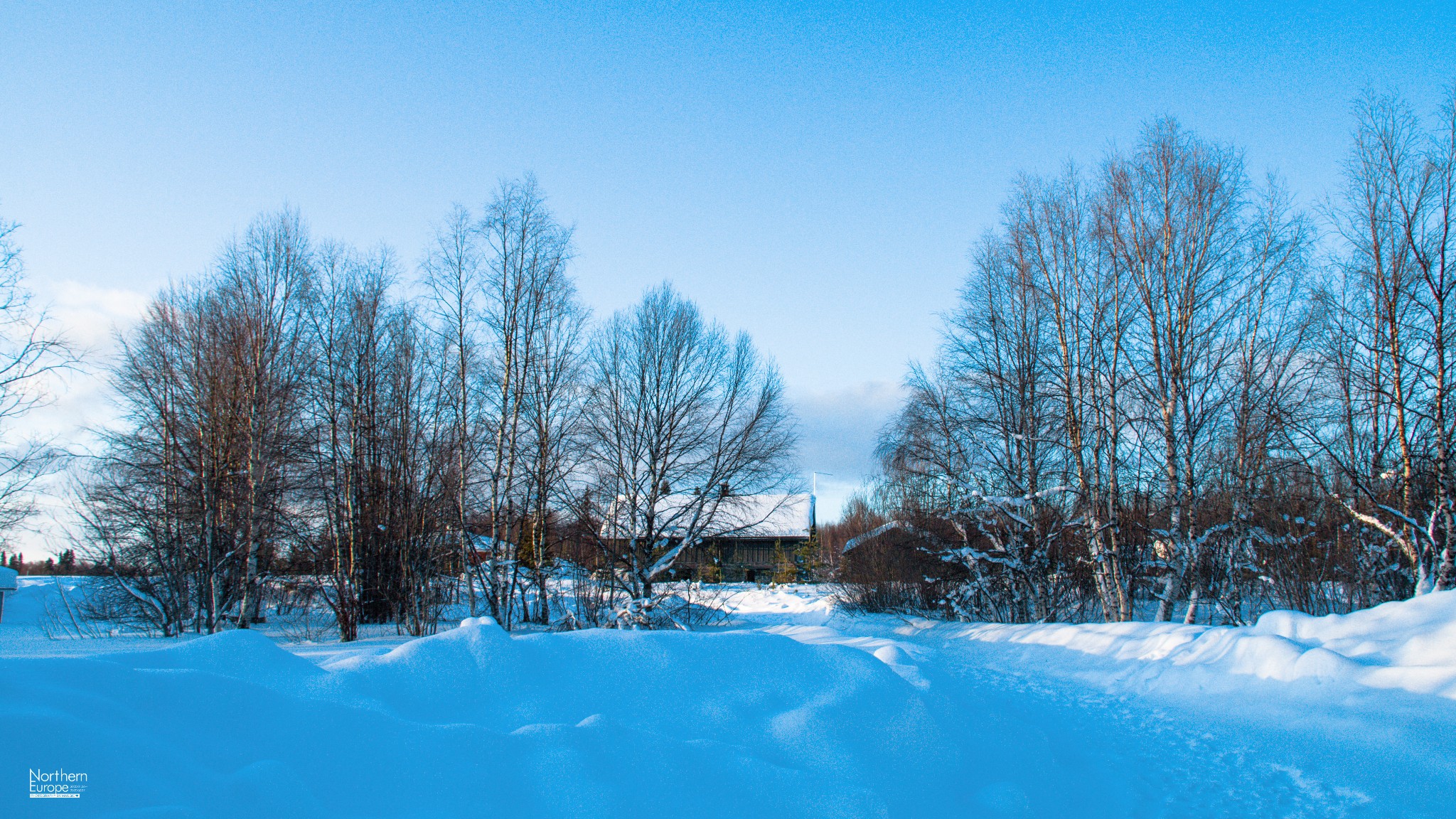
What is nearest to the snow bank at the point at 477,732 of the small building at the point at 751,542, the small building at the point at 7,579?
the small building at the point at 751,542

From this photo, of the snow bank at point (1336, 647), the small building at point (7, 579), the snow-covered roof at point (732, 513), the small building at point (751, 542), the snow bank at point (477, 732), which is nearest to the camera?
the snow bank at point (477, 732)

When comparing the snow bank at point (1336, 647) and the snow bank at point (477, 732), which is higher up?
the snow bank at point (477, 732)

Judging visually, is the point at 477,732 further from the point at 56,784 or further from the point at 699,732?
the point at 56,784

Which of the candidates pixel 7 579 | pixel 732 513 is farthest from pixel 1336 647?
pixel 7 579

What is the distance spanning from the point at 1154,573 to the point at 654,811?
16906 millimetres

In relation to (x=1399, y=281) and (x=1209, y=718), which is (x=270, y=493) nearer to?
(x=1209, y=718)

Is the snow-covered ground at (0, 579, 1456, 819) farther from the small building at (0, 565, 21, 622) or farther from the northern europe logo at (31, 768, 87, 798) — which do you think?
the small building at (0, 565, 21, 622)

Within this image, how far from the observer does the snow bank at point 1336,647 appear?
531cm

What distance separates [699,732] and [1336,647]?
637 cm

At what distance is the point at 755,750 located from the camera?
3.56m

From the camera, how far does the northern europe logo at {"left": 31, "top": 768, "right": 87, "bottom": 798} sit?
2248mm

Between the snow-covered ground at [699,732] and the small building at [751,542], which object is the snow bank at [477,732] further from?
the small building at [751,542]

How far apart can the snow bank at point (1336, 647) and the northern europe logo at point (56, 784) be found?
24.6 feet

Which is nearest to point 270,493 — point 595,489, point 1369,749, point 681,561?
point 595,489
